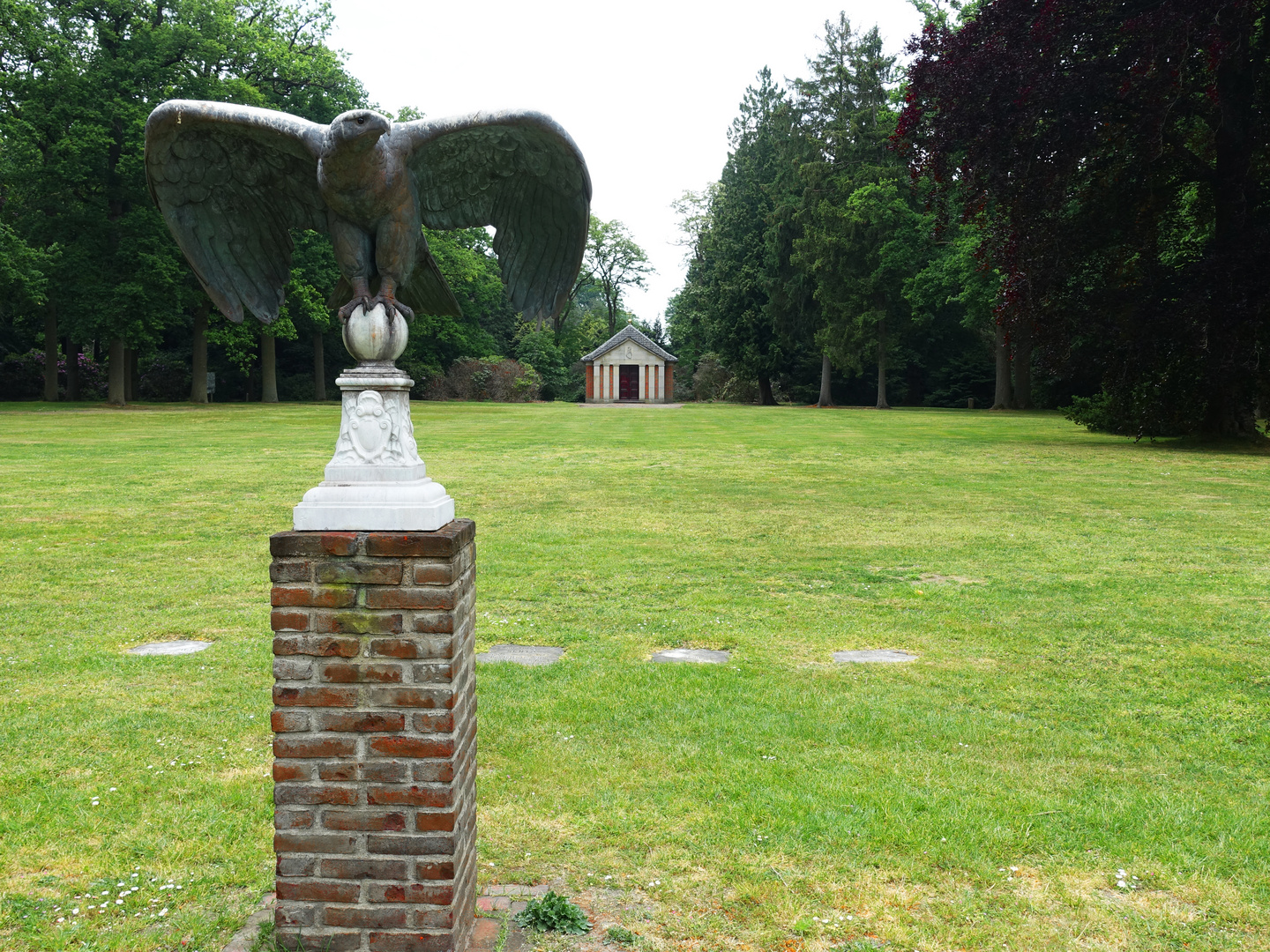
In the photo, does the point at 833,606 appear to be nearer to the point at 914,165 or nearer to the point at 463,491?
the point at 463,491

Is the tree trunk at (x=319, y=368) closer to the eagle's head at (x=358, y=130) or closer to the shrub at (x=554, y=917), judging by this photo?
the eagle's head at (x=358, y=130)

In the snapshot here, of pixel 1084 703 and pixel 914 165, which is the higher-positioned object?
pixel 914 165

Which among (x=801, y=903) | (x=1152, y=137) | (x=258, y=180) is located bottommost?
(x=801, y=903)

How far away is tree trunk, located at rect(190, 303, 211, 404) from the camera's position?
36219 millimetres

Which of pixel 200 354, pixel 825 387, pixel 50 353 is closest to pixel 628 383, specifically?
pixel 825 387

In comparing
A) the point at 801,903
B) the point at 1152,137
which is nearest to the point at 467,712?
the point at 801,903

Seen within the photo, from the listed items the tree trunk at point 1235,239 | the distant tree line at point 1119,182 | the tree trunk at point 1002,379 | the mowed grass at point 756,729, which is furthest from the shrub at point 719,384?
the mowed grass at point 756,729

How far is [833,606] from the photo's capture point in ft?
24.4

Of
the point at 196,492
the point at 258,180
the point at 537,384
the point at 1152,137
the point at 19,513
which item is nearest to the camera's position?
the point at 258,180

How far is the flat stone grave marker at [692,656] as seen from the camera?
19.8 ft

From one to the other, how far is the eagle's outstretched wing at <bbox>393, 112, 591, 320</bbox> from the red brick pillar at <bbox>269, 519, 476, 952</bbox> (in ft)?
5.08

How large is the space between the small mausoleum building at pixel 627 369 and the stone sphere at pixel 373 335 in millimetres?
54403

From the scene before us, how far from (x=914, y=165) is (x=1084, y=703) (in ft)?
63.1

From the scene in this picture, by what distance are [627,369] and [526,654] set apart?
173ft
